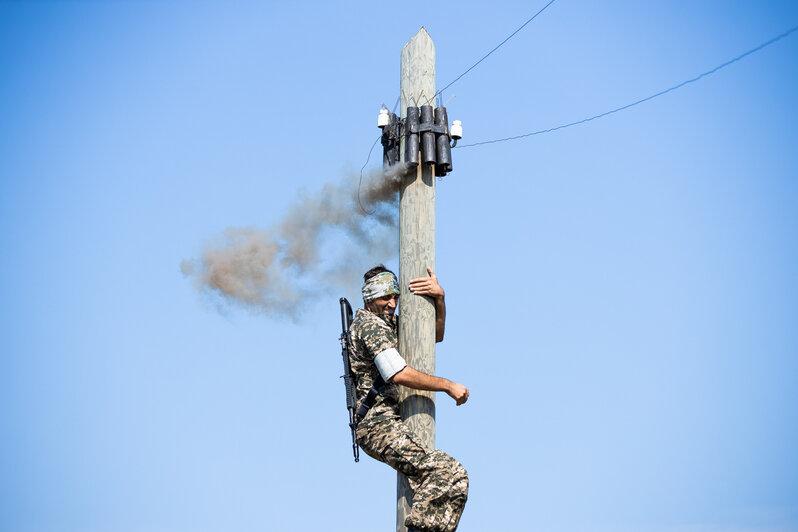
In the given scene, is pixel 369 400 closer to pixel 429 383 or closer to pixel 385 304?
pixel 429 383

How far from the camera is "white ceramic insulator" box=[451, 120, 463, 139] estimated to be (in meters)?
8.09

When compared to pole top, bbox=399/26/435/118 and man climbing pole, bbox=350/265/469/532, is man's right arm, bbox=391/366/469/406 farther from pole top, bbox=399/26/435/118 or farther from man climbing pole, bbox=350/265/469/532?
pole top, bbox=399/26/435/118

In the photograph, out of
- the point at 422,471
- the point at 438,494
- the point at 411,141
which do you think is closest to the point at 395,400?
the point at 422,471

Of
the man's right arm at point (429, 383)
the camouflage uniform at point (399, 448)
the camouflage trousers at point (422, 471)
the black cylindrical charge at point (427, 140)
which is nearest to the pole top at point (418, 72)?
the black cylindrical charge at point (427, 140)

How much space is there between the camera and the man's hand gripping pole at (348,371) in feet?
25.4

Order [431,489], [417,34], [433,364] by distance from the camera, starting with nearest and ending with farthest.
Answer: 1. [431,489]
2. [433,364]
3. [417,34]

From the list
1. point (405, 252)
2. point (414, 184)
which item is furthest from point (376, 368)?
point (414, 184)

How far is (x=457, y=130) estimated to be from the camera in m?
8.10

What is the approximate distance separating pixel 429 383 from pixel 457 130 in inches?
84.2

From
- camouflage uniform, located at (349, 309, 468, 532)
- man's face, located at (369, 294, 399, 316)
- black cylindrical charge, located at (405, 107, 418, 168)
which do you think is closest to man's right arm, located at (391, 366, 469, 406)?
camouflage uniform, located at (349, 309, 468, 532)

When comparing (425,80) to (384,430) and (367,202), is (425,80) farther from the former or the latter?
(384,430)

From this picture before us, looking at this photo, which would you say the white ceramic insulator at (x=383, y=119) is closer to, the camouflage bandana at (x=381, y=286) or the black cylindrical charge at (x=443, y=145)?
the black cylindrical charge at (x=443, y=145)

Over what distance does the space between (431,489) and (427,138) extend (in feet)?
9.11

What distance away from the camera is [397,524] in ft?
25.0
